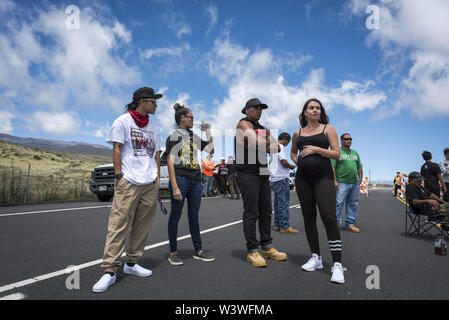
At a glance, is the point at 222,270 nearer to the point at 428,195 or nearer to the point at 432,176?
the point at 428,195

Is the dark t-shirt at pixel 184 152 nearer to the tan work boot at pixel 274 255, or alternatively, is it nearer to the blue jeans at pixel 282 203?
the tan work boot at pixel 274 255

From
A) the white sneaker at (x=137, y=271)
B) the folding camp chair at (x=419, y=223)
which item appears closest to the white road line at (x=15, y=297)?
the white sneaker at (x=137, y=271)

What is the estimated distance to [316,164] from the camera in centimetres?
352

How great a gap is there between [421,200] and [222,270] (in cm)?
449

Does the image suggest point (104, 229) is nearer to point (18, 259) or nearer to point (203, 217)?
point (18, 259)

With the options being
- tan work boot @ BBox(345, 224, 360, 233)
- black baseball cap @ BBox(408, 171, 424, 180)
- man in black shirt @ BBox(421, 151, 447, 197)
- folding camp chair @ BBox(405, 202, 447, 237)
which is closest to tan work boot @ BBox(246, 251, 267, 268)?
folding camp chair @ BBox(405, 202, 447, 237)

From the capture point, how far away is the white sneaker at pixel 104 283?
2813 millimetres

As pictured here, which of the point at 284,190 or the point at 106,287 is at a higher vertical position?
the point at 284,190

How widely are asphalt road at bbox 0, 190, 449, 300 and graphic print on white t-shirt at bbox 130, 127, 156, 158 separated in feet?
4.60

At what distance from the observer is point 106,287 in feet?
9.41

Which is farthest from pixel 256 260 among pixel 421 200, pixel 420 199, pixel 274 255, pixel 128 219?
pixel 420 199
